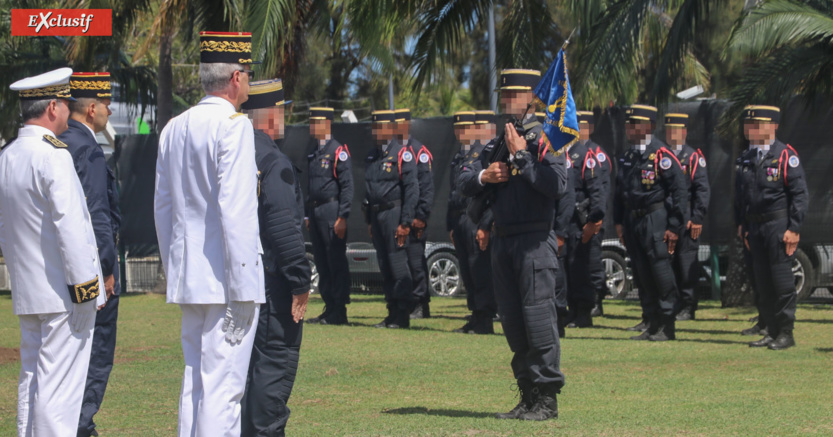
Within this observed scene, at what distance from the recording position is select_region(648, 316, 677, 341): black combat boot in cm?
1010

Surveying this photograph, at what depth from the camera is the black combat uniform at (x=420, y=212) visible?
1134 centimetres

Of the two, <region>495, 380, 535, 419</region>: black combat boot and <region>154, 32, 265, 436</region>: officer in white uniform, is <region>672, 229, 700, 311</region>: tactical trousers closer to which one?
<region>495, 380, 535, 419</region>: black combat boot

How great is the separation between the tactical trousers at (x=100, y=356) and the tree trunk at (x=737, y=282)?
902 cm

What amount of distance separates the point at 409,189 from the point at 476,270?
1252 mm

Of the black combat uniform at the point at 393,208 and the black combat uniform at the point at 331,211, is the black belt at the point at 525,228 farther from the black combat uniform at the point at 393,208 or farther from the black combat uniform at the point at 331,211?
the black combat uniform at the point at 331,211

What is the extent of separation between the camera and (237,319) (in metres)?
4.52

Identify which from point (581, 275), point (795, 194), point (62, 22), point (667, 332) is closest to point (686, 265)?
point (581, 275)


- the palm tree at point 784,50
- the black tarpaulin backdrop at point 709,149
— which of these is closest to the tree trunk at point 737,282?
the black tarpaulin backdrop at point 709,149

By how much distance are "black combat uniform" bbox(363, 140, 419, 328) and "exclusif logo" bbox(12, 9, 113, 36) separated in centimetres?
645

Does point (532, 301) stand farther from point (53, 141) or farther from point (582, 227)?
point (582, 227)

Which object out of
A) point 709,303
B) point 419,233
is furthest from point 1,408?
point 709,303

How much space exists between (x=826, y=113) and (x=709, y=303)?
2975mm

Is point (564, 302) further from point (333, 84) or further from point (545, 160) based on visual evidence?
point (333, 84)

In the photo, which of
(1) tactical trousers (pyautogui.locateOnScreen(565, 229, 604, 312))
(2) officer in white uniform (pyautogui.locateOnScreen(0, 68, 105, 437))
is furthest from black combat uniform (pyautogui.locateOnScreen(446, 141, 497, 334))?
(2) officer in white uniform (pyautogui.locateOnScreen(0, 68, 105, 437))
